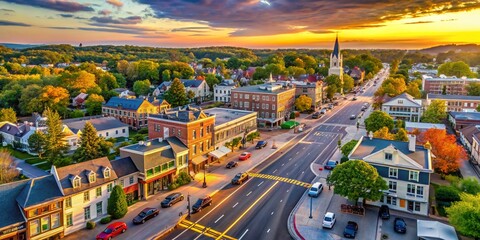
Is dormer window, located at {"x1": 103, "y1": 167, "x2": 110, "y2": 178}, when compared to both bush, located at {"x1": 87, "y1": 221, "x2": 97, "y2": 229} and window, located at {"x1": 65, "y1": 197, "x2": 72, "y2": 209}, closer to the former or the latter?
window, located at {"x1": 65, "y1": 197, "x2": 72, "y2": 209}

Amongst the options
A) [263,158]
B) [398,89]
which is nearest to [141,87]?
[263,158]

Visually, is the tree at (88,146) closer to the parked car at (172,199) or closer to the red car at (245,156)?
the parked car at (172,199)

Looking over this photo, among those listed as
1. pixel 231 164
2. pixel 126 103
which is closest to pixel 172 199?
pixel 231 164

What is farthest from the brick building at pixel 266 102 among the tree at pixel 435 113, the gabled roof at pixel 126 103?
the tree at pixel 435 113

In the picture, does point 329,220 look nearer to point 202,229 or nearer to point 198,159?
point 202,229

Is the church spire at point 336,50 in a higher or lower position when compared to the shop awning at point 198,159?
higher

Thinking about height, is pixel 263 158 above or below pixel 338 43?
below

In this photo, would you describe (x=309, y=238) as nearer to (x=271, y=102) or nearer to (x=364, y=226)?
(x=364, y=226)
